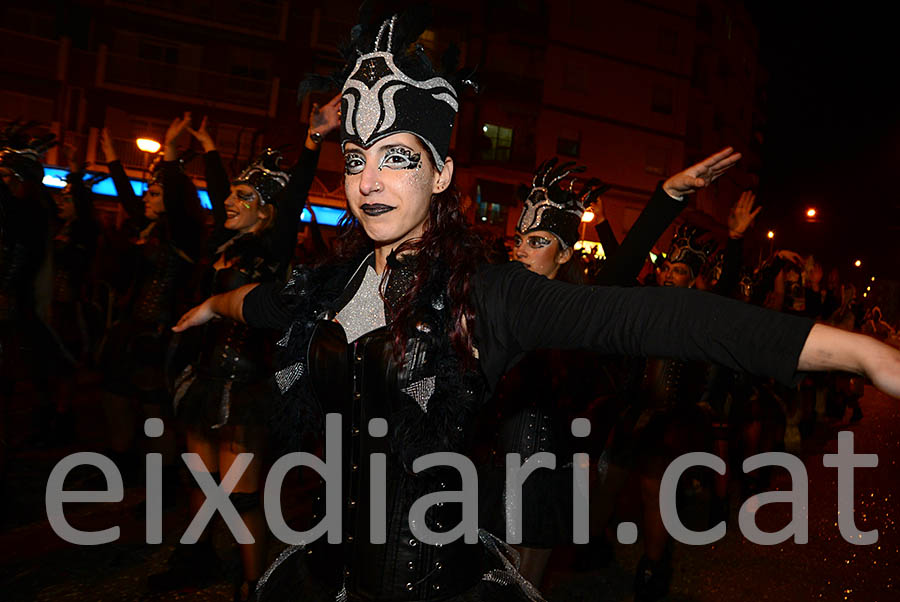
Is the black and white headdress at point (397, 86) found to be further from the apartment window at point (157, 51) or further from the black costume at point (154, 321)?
the apartment window at point (157, 51)

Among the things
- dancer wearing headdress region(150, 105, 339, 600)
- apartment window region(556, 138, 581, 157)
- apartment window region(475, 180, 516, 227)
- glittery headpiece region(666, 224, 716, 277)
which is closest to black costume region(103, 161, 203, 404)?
dancer wearing headdress region(150, 105, 339, 600)

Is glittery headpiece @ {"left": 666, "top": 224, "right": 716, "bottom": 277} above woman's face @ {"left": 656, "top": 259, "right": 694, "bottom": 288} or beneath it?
above

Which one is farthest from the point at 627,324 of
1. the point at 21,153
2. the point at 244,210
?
the point at 21,153

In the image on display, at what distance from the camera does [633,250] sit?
3.27 meters

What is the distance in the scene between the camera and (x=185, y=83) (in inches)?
1033

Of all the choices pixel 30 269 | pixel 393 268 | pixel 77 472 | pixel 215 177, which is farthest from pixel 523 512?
pixel 77 472

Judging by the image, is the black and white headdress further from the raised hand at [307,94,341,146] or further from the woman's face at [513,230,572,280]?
the woman's face at [513,230,572,280]

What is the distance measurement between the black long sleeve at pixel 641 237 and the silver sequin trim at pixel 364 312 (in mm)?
1375

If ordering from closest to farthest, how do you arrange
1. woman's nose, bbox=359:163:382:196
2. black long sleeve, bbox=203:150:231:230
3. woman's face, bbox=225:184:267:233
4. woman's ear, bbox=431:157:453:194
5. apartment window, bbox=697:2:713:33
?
woman's nose, bbox=359:163:382:196, woman's ear, bbox=431:157:453:194, woman's face, bbox=225:184:267:233, black long sleeve, bbox=203:150:231:230, apartment window, bbox=697:2:713:33

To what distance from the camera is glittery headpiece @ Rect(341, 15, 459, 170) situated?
2131mm

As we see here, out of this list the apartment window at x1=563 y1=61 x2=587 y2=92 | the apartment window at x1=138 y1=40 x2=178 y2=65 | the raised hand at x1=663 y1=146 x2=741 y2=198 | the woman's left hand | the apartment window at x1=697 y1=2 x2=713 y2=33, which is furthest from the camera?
the apartment window at x1=697 y1=2 x2=713 y2=33

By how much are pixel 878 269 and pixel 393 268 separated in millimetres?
52849

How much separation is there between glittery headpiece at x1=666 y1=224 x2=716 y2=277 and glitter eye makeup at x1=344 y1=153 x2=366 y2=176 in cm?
451

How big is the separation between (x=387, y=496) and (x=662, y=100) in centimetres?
3524
